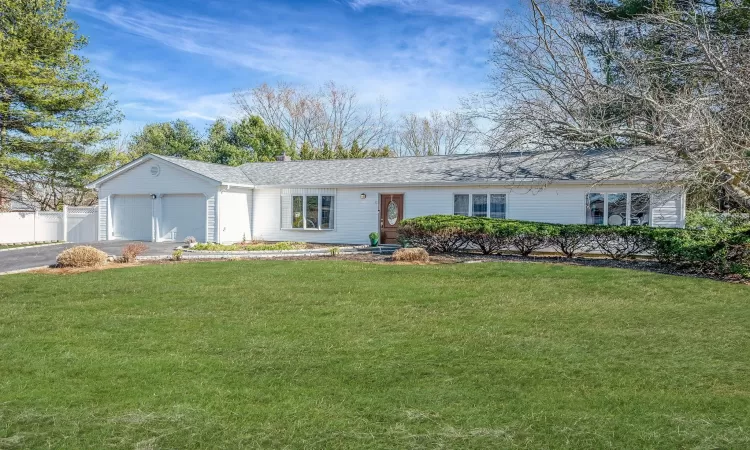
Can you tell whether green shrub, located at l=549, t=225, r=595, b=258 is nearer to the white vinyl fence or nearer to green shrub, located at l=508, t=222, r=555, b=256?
green shrub, located at l=508, t=222, r=555, b=256

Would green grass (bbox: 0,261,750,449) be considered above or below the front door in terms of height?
below

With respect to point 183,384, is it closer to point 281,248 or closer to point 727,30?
point 281,248

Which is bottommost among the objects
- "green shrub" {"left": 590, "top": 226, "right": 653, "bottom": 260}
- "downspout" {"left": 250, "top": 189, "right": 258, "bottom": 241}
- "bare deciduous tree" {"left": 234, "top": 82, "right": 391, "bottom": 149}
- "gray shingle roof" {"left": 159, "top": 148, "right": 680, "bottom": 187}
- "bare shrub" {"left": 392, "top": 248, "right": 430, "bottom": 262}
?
"bare shrub" {"left": 392, "top": 248, "right": 430, "bottom": 262}

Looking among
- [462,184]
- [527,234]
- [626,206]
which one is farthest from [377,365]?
[626,206]

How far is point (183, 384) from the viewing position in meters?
5.06

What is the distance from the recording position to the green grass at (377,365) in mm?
4047

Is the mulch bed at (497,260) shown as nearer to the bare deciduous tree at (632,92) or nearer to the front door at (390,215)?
the bare deciduous tree at (632,92)

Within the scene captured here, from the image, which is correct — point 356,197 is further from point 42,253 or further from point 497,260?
point 42,253

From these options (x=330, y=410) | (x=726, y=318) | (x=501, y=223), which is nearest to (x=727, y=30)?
(x=501, y=223)

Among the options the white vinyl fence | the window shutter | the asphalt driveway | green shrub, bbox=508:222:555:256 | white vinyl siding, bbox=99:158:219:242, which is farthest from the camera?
the white vinyl fence

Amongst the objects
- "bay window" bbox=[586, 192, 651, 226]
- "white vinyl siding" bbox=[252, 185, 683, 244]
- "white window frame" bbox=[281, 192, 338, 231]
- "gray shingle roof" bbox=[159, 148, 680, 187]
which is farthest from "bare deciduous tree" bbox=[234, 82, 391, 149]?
"bay window" bbox=[586, 192, 651, 226]

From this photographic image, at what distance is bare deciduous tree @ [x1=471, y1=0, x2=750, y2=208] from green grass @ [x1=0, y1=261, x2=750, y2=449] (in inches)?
145

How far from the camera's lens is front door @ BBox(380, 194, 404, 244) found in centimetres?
1948

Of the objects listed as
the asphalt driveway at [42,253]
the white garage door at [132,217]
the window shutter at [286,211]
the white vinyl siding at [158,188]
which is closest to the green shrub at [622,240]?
the window shutter at [286,211]
